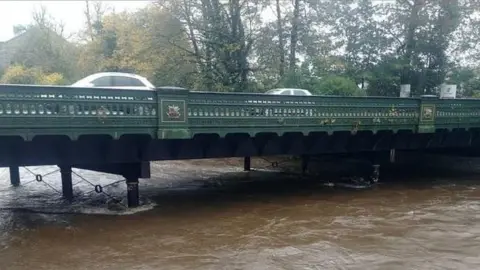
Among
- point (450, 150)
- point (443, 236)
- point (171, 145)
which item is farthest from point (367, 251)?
point (450, 150)

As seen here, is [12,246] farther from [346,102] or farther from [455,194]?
[455,194]

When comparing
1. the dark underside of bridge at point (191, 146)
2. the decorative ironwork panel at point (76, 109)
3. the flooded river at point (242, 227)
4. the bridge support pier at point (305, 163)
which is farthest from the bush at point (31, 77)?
the decorative ironwork panel at point (76, 109)

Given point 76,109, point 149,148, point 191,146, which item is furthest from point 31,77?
point 76,109

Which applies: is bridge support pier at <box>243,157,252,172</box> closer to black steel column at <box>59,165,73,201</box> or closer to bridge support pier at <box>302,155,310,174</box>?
bridge support pier at <box>302,155,310,174</box>

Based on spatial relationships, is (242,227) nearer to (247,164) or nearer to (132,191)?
(132,191)

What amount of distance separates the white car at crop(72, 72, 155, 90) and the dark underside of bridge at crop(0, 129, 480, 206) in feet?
7.57

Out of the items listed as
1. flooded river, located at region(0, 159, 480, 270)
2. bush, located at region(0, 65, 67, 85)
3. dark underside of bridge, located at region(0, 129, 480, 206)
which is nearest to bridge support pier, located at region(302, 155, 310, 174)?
flooded river, located at region(0, 159, 480, 270)

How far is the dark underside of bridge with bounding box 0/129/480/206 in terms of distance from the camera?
11.0 meters

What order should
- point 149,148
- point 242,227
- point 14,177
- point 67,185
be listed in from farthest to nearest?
point 14,177 < point 67,185 < point 149,148 < point 242,227

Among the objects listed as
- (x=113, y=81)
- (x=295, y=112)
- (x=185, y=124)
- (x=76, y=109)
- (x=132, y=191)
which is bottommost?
(x=132, y=191)

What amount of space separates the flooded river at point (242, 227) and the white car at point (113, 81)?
418 centimetres

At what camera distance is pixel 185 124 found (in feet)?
36.7

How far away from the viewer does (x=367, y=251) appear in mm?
9398

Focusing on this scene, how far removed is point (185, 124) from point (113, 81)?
4047mm
